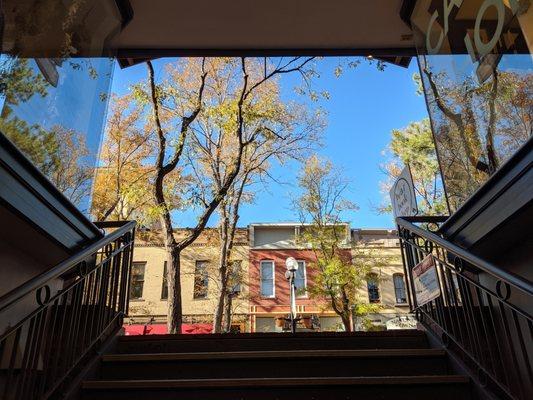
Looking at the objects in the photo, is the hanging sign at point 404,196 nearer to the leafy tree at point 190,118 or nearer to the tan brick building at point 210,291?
the leafy tree at point 190,118

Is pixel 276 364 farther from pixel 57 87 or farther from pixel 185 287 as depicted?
pixel 185 287

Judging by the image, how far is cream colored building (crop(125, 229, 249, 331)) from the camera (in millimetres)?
20000

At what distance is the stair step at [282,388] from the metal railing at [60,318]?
0.30m

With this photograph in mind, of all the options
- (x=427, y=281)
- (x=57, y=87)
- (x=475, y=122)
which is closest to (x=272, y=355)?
(x=427, y=281)

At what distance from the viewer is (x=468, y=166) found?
3375 millimetres

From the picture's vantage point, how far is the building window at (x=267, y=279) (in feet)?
69.9

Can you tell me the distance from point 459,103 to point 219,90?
10.7 m

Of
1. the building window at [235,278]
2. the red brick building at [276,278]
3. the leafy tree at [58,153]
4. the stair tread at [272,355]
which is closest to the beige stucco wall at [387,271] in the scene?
the red brick building at [276,278]

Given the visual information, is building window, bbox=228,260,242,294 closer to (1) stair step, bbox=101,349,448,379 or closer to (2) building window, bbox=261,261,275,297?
(2) building window, bbox=261,261,275,297

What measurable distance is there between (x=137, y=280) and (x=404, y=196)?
61.3ft

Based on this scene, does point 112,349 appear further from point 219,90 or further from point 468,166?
point 219,90

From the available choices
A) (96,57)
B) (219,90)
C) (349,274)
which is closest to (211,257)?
(349,274)

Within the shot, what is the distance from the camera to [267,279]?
21734mm

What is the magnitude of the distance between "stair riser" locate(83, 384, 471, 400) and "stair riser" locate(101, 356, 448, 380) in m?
0.29
